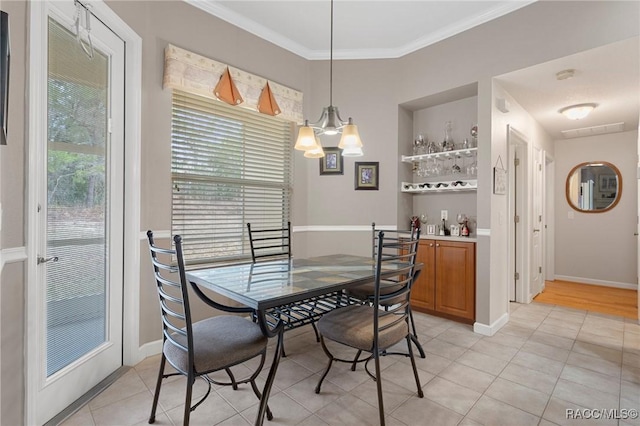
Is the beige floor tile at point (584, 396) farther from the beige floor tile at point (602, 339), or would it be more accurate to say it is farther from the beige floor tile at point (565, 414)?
the beige floor tile at point (602, 339)

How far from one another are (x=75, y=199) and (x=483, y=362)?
310 cm

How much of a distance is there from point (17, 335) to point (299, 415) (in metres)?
1.46

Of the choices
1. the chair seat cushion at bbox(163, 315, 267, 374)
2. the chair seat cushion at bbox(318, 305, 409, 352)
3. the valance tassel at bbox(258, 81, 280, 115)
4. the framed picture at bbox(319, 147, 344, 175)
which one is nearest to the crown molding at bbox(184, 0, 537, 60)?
the valance tassel at bbox(258, 81, 280, 115)

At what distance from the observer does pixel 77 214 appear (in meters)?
1.94

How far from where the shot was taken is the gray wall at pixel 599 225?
456cm

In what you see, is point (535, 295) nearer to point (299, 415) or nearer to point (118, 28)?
point (299, 415)

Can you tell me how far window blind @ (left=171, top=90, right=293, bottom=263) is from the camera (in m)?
2.70

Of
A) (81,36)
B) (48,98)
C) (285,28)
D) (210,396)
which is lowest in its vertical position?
(210,396)

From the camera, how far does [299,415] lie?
1722 millimetres

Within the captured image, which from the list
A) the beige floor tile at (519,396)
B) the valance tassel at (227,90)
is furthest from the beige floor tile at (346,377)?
the valance tassel at (227,90)

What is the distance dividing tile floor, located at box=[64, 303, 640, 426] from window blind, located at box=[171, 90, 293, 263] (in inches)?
43.0

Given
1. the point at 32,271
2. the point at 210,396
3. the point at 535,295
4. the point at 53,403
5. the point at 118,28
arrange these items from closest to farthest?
Answer: the point at 32,271 < the point at 53,403 < the point at 210,396 < the point at 118,28 < the point at 535,295

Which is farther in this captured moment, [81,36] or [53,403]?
[81,36]

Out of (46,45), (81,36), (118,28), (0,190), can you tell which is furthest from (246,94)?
(0,190)
